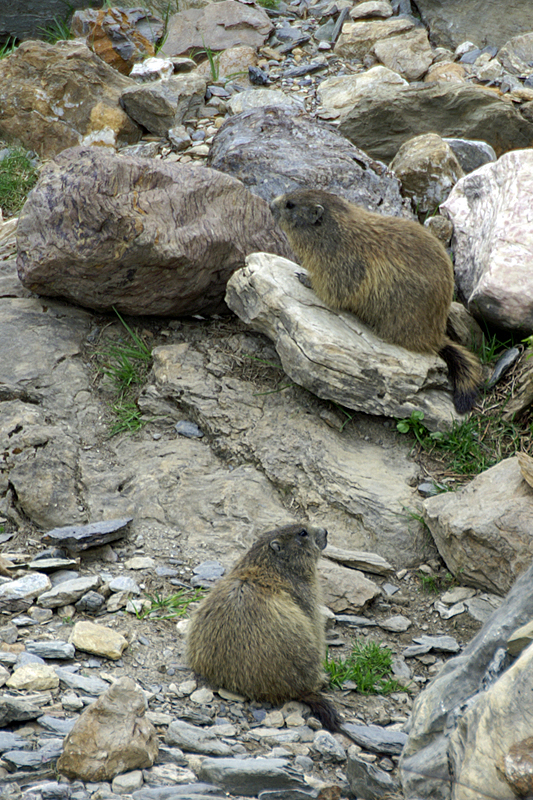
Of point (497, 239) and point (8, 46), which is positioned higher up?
point (497, 239)

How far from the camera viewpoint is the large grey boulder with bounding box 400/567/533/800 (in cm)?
286

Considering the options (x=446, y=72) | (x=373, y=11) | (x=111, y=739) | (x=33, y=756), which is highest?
(x=373, y=11)

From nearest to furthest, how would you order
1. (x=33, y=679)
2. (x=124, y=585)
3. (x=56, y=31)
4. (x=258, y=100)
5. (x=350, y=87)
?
(x=33, y=679), (x=124, y=585), (x=258, y=100), (x=350, y=87), (x=56, y=31)

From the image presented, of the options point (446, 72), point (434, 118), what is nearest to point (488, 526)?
point (434, 118)

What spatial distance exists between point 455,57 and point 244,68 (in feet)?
10.7

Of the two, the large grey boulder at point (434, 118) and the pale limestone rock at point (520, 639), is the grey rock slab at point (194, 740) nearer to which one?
the pale limestone rock at point (520, 639)

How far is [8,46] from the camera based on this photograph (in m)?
12.3

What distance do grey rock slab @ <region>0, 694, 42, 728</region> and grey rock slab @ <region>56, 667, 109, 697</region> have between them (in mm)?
377

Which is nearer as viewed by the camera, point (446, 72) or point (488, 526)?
point (488, 526)

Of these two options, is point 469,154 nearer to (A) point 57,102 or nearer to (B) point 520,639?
(A) point 57,102

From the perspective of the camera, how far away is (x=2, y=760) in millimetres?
3000

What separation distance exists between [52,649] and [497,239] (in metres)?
4.90

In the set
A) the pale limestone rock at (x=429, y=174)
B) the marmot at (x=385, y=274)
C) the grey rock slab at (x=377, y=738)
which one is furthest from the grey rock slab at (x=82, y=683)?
the pale limestone rock at (x=429, y=174)

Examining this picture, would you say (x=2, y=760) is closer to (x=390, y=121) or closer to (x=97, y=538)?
(x=97, y=538)
